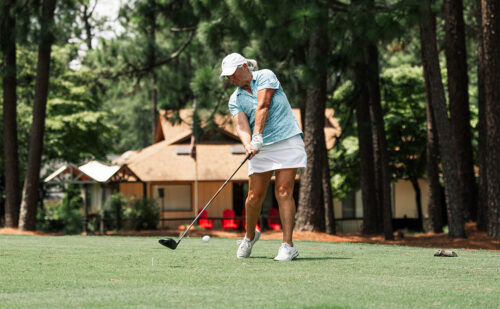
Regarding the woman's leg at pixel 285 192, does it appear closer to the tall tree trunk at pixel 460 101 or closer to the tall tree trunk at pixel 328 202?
the tall tree trunk at pixel 460 101

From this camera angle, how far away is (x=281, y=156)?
7.26 m

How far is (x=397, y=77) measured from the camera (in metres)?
32.0

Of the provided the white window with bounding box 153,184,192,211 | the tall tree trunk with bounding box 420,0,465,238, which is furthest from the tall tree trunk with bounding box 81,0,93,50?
the tall tree trunk with bounding box 420,0,465,238

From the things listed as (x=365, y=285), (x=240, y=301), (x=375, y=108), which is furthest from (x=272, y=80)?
(x=375, y=108)

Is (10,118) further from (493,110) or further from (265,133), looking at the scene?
(265,133)

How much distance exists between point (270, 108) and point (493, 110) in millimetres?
9462

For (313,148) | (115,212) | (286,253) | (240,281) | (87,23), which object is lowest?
(240,281)

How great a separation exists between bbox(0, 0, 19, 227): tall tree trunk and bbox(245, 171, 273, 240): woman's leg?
1575 cm

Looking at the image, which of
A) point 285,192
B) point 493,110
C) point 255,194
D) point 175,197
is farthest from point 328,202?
point 285,192

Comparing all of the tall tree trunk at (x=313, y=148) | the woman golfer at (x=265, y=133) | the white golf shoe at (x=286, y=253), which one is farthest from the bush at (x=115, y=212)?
the white golf shoe at (x=286, y=253)

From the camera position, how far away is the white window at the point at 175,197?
118 ft

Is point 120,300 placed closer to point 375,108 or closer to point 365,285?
point 365,285

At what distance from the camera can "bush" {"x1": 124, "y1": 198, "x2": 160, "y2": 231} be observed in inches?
1037

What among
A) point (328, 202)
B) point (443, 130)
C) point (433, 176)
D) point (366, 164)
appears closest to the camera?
point (443, 130)
